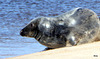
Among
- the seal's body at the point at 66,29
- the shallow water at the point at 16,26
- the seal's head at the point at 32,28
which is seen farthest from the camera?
the shallow water at the point at 16,26

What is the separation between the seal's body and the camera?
18.3ft

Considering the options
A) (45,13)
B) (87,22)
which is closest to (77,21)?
(87,22)

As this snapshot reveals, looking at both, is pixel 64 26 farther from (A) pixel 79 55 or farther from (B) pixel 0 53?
(A) pixel 79 55

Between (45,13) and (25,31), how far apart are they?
4954 mm

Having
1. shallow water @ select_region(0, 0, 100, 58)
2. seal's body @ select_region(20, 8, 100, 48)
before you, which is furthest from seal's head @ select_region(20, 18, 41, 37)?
shallow water @ select_region(0, 0, 100, 58)

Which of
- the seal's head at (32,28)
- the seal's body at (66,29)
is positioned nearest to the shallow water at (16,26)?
the seal's head at (32,28)

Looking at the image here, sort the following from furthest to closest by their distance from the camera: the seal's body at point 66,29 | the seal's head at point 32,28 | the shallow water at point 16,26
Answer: the shallow water at point 16,26, the seal's head at point 32,28, the seal's body at point 66,29

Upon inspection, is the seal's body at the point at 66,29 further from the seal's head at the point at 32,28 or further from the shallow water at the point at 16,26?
the shallow water at the point at 16,26

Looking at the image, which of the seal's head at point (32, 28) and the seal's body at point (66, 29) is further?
the seal's head at point (32, 28)

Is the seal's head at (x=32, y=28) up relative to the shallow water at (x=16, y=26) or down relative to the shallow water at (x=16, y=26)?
up

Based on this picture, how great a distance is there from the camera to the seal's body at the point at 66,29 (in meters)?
5.59

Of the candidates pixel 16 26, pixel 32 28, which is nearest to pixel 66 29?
pixel 32 28

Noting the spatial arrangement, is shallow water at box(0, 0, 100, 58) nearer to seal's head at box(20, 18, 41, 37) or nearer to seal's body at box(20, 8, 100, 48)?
seal's head at box(20, 18, 41, 37)

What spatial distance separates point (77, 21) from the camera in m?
5.73
